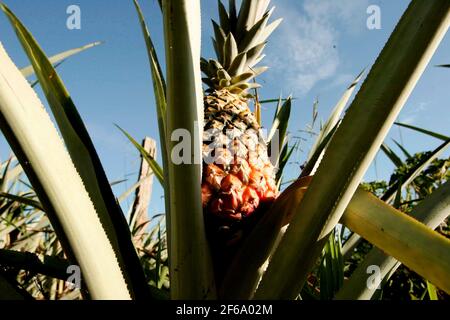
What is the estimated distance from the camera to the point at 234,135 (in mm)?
828

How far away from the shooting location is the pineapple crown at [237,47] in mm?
996

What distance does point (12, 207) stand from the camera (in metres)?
1.87

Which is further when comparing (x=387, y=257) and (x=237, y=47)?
(x=237, y=47)

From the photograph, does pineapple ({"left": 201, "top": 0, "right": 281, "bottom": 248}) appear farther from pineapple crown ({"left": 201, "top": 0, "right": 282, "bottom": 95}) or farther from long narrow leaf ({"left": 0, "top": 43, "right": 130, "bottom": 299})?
long narrow leaf ({"left": 0, "top": 43, "right": 130, "bottom": 299})

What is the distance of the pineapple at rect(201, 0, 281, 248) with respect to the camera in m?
0.72

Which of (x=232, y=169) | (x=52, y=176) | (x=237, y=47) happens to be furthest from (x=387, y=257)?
(x=237, y=47)

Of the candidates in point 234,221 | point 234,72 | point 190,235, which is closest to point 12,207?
point 234,72

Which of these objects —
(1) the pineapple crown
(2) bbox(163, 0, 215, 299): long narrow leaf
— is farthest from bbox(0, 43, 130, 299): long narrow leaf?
(1) the pineapple crown

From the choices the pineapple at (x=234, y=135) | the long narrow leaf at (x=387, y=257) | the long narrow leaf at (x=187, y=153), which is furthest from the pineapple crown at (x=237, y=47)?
the long narrow leaf at (x=387, y=257)

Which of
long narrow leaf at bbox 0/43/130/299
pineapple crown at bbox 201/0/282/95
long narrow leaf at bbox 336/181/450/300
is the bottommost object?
long narrow leaf at bbox 336/181/450/300

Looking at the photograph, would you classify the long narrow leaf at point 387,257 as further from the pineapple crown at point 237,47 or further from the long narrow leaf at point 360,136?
the pineapple crown at point 237,47

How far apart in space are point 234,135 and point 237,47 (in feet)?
1.16

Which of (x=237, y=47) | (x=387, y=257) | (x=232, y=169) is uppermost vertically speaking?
(x=237, y=47)

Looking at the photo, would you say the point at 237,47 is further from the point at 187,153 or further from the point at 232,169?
the point at 187,153
